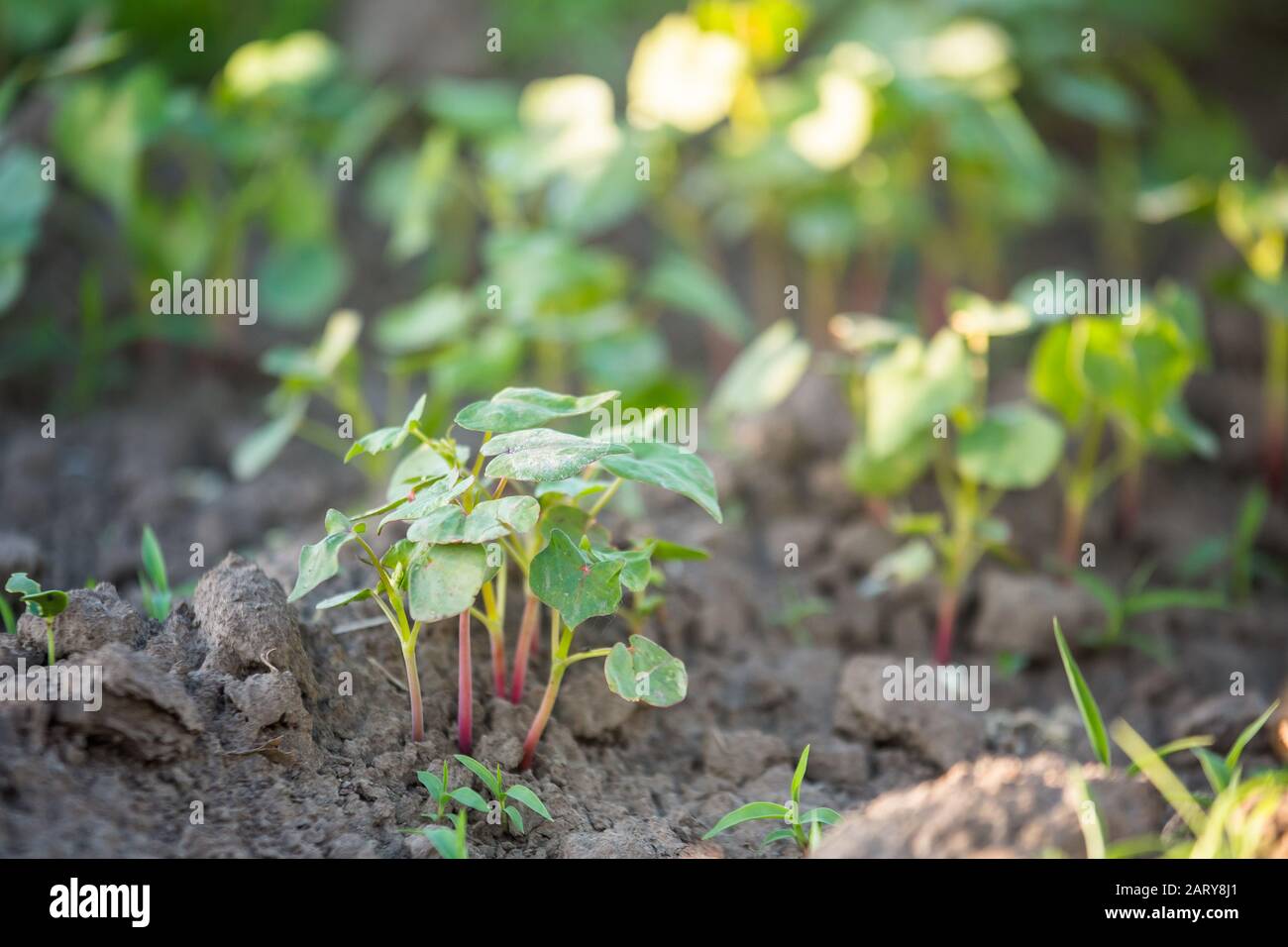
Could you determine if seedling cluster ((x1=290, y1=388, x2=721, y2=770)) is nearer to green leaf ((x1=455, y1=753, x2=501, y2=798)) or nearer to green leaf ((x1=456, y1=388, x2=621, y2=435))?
green leaf ((x1=456, y1=388, x2=621, y2=435))

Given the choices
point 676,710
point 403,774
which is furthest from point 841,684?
point 403,774

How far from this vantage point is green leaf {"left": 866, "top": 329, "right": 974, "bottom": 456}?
209 cm

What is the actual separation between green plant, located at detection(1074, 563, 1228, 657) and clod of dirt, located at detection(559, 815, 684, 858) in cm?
115

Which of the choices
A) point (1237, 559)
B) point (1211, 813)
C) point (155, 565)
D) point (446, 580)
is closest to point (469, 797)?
point (446, 580)

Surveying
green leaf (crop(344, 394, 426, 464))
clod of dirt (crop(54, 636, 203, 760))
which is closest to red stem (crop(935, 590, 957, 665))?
green leaf (crop(344, 394, 426, 464))

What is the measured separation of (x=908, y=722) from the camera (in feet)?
6.17

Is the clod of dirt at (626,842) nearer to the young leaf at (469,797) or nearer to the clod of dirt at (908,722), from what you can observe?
the young leaf at (469,797)

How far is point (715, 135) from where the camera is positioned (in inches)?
154

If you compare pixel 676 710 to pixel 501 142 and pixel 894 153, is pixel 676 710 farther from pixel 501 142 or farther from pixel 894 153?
pixel 894 153

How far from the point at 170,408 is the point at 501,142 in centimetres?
114

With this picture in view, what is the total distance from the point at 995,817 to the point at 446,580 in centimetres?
70
